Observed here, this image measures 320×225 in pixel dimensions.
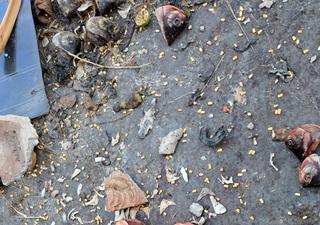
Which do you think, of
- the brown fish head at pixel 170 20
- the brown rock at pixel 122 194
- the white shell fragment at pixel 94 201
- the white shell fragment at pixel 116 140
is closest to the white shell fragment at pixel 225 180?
the brown rock at pixel 122 194

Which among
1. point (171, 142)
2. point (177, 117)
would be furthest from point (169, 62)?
point (171, 142)

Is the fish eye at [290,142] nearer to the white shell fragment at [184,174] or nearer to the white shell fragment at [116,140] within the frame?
the white shell fragment at [184,174]

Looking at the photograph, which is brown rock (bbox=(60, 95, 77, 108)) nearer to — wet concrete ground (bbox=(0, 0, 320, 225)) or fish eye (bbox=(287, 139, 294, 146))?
wet concrete ground (bbox=(0, 0, 320, 225))

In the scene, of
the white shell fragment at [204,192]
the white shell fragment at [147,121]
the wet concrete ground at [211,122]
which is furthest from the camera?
the white shell fragment at [147,121]

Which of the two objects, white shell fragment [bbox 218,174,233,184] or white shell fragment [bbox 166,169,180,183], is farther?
white shell fragment [bbox 166,169,180,183]

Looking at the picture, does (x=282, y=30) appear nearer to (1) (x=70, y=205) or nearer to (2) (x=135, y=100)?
(2) (x=135, y=100)

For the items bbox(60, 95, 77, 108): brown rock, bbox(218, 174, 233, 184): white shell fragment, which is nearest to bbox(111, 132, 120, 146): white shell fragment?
bbox(60, 95, 77, 108): brown rock

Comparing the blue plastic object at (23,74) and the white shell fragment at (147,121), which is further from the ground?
the blue plastic object at (23,74)
